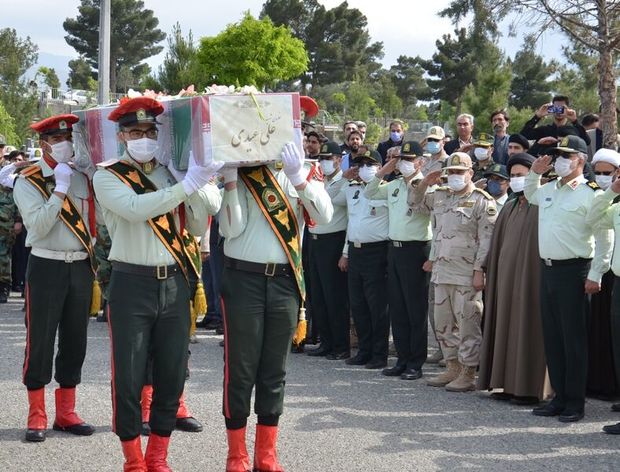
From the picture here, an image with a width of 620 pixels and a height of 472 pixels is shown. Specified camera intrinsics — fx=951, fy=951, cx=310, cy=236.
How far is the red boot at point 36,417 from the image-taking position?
262 inches

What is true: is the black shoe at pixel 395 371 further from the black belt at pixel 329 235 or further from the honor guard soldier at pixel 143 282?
the honor guard soldier at pixel 143 282

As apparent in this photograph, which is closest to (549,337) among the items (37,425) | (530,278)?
(530,278)

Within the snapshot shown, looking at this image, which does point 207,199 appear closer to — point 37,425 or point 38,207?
point 38,207

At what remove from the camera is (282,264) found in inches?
224

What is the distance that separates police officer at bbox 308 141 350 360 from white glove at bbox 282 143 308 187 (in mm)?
4853

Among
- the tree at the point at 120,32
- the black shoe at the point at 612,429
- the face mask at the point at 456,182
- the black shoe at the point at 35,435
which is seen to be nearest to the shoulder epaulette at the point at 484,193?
the face mask at the point at 456,182

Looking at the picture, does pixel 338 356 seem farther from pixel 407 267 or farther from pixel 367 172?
pixel 367 172

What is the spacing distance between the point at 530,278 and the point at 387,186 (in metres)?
1.98

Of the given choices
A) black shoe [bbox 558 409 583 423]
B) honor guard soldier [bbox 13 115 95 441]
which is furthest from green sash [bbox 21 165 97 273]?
black shoe [bbox 558 409 583 423]

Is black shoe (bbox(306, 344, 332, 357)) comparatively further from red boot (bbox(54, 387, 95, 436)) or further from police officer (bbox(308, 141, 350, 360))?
red boot (bbox(54, 387, 95, 436))

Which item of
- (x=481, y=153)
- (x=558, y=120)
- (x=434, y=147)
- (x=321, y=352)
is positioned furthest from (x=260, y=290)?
(x=558, y=120)

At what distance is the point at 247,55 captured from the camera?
4806 cm

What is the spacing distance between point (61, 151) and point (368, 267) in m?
4.06

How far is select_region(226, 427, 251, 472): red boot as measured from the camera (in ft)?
18.7
